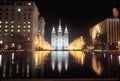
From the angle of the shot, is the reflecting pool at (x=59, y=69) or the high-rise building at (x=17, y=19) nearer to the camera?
the reflecting pool at (x=59, y=69)

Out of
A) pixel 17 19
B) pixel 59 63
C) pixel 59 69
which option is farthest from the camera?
pixel 17 19

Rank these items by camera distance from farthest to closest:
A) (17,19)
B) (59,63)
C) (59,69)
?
(17,19), (59,63), (59,69)

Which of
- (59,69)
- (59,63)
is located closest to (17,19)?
(59,63)

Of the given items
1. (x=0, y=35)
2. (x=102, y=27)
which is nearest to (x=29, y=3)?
(x=0, y=35)

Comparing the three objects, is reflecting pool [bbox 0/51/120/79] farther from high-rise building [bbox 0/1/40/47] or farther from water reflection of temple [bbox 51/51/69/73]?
high-rise building [bbox 0/1/40/47]

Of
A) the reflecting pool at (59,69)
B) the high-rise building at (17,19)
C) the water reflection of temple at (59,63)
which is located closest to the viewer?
the reflecting pool at (59,69)

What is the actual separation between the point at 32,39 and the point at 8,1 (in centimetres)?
2794

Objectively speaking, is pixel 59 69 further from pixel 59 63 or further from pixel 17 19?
pixel 17 19

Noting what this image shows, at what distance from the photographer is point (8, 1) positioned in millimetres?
136750

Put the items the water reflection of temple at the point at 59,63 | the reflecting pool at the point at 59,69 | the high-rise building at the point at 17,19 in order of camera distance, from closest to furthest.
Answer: the reflecting pool at the point at 59,69 → the water reflection of temple at the point at 59,63 → the high-rise building at the point at 17,19

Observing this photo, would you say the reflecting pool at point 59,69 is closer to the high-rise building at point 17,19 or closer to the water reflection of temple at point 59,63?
the water reflection of temple at point 59,63

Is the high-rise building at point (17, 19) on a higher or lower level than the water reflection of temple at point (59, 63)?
higher

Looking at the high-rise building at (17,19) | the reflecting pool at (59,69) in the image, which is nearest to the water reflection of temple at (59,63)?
the reflecting pool at (59,69)

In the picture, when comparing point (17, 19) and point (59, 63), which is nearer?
point (59, 63)
